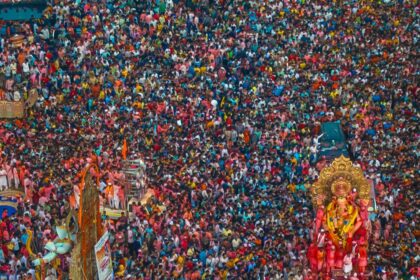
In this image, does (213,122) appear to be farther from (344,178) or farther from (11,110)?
(344,178)

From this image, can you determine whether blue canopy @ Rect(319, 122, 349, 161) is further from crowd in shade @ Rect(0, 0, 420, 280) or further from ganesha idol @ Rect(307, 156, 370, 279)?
ganesha idol @ Rect(307, 156, 370, 279)

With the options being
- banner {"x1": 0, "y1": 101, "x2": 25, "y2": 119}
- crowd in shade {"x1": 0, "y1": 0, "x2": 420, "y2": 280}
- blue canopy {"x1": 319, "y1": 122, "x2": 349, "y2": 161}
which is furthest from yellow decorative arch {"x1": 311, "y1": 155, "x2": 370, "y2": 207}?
banner {"x1": 0, "y1": 101, "x2": 25, "y2": 119}

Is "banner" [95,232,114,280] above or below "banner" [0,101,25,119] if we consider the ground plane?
below

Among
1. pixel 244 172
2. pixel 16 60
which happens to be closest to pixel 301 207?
pixel 244 172

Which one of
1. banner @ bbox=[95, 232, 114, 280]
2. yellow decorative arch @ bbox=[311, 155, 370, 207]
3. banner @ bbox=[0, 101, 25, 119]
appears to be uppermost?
banner @ bbox=[0, 101, 25, 119]

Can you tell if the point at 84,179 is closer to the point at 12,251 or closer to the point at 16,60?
the point at 12,251

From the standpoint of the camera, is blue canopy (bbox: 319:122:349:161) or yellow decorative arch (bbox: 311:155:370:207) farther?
blue canopy (bbox: 319:122:349:161)
